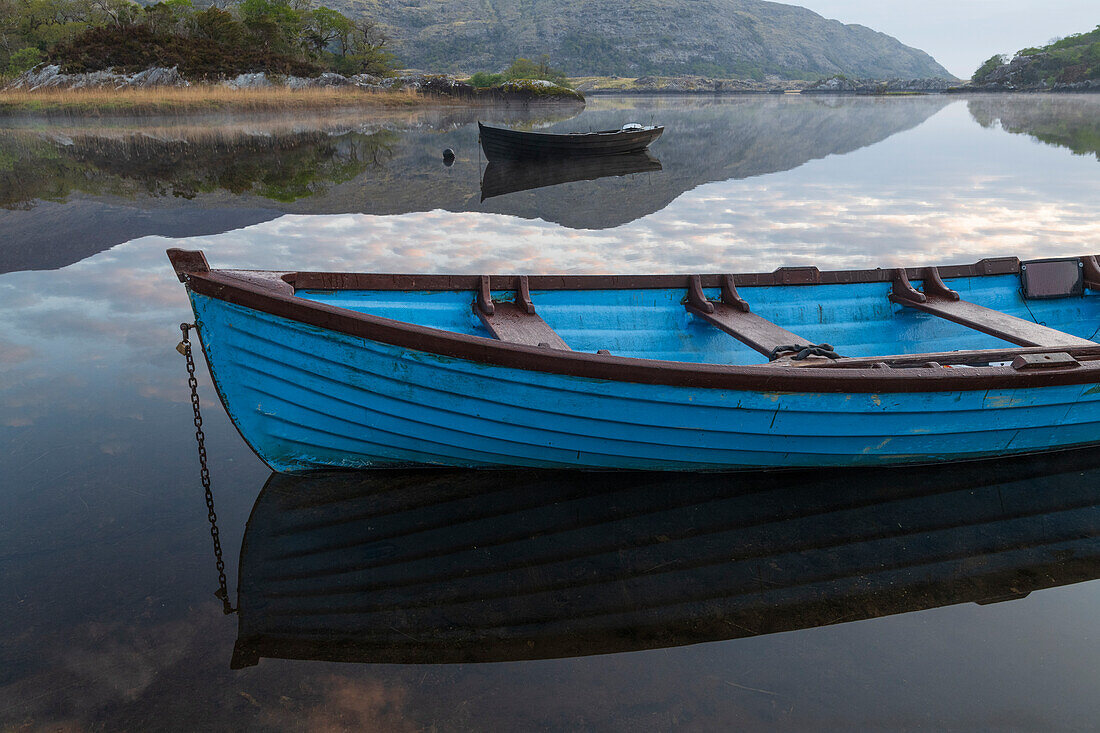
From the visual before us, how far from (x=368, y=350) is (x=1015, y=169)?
28.7 meters

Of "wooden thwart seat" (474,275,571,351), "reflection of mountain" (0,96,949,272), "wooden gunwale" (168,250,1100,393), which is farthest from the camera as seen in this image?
"reflection of mountain" (0,96,949,272)

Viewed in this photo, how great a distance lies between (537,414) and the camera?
5.33m

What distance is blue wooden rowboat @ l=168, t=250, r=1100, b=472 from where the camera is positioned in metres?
5.01

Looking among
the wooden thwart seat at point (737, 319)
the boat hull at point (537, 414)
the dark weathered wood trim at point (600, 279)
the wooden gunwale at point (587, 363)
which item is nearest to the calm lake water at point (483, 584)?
the boat hull at point (537, 414)

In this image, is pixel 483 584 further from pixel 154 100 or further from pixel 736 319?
pixel 154 100

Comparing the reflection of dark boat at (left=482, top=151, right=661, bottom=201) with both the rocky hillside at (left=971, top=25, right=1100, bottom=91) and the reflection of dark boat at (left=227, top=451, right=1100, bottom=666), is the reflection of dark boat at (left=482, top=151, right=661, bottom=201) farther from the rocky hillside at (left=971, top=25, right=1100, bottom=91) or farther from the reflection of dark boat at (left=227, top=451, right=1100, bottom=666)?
the rocky hillside at (left=971, top=25, right=1100, bottom=91)

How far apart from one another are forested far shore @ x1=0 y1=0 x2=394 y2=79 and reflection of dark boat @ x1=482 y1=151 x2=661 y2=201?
98.7ft

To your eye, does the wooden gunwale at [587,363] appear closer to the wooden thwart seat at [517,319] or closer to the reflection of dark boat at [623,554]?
the wooden thwart seat at [517,319]

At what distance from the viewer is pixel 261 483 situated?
589 centimetres

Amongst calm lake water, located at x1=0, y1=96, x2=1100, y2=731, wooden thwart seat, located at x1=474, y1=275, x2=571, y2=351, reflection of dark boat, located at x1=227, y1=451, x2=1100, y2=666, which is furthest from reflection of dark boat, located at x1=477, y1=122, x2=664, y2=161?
reflection of dark boat, located at x1=227, y1=451, x2=1100, y2=666

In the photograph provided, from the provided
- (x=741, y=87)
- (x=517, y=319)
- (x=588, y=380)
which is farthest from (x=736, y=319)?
(x=741, y=87)

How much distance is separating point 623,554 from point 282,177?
18891mm

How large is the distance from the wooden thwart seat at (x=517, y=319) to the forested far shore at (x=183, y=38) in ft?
153

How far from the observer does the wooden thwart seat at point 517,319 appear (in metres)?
6.03
